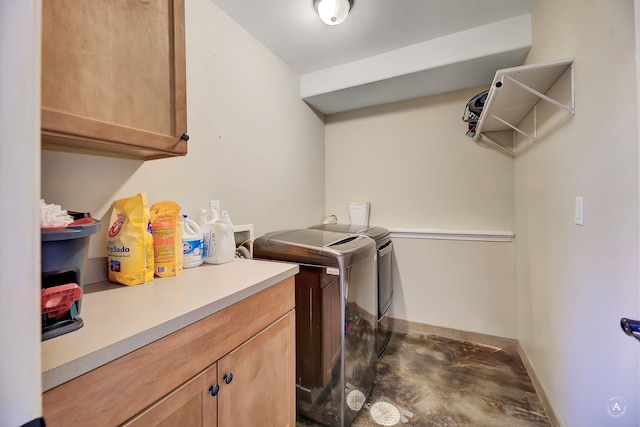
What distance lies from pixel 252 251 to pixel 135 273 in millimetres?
744

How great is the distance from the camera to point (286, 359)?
1.15 metres

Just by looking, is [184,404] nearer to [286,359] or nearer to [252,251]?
[286,359]

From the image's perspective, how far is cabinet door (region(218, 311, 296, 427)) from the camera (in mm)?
854

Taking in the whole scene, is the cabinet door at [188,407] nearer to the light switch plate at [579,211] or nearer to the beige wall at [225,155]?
the beige wall at [225,155]

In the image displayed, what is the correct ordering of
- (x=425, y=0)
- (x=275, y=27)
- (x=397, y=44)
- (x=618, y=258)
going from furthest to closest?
(x=397, y=44), (x=275, y=27), (x=425, y=0), (x=618, y=258)

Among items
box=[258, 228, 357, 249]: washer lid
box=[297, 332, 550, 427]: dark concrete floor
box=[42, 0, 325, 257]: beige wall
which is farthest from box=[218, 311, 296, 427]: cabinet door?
box=[42, 0, 325, 257]: beige wall

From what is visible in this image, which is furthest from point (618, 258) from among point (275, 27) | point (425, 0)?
point (275, 27)

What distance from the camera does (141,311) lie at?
2.37 ft

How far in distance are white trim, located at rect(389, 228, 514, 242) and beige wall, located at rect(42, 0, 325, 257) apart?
964mm

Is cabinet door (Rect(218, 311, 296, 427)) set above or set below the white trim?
below

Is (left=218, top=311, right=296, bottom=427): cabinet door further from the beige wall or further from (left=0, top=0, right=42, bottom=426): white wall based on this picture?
the beige wall

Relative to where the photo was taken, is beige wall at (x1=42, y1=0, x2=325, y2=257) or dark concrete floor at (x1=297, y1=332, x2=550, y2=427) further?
dark concrete floor at (x1=297, y1=332, x2=550, y2=427)

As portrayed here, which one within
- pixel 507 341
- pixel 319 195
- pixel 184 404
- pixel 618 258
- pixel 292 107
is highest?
pixel 292 107

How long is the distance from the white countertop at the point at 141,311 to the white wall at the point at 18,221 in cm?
20
